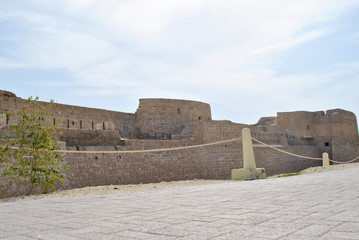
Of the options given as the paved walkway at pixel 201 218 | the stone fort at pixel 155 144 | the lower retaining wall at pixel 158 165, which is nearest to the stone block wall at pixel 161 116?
the stone fort at pixel 155 144

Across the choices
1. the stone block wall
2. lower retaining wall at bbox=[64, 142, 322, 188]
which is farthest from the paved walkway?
the stone block wall

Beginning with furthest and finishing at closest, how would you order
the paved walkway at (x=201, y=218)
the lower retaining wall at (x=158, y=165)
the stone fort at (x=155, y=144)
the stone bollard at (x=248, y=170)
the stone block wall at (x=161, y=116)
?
the stone block wall at (x=161, y=116) < the stone fort at (x=155, y=144) < the lower retaining wall at (x=158, y=165) < the stone bollard at (x=248, y=170) < the paved walkway at (x=201, y=218)

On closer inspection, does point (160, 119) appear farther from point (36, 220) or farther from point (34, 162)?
point (36, 220)

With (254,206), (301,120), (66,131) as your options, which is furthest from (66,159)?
(301,120)

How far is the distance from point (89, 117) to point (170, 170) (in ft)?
16.9

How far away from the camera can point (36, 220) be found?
12.4 ft

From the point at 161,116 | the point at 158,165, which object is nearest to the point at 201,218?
the point at 158,165

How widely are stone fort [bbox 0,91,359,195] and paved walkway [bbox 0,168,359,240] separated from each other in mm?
4672

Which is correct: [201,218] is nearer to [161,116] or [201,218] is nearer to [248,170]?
[248,170]

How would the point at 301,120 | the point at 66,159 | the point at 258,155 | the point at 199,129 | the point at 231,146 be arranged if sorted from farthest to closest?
the point at 301,120
the point at 258,155
the point at 231,146
the point at 199,129
the point at 66,159

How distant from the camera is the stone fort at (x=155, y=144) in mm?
10719

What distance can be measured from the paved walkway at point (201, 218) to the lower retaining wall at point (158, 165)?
17.4 feet

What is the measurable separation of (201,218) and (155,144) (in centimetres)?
946

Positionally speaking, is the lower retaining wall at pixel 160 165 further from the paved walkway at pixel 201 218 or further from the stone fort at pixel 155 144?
the paved walkway at pixel 201 218
